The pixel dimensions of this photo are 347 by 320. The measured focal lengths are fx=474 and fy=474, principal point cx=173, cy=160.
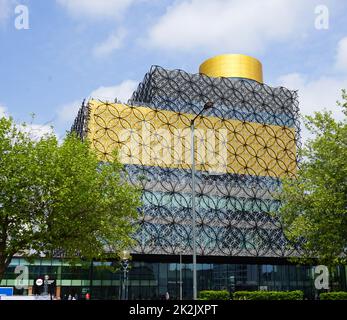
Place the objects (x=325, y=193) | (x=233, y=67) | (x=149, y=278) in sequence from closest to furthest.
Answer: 1. (x=325, y=193)
2. (x=149, y=278)
3. (x=233, y=67)

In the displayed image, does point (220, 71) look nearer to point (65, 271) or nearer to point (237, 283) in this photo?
point (237, 283)

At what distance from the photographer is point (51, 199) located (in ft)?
94.8

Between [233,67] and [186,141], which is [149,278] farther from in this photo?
[233,67]

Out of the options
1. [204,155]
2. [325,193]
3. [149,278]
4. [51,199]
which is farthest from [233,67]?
[51,199]

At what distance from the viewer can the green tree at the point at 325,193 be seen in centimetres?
3309

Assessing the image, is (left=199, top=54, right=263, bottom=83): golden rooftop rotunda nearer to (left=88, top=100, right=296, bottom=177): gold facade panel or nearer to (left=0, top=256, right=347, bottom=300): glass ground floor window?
(left=88, top=100, right=296, bottom=177): gold facade panel

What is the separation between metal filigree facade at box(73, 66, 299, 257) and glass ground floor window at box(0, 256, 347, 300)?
20.5 feet

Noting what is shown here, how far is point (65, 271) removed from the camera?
6650 centimetres

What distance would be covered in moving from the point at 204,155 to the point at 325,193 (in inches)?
1352

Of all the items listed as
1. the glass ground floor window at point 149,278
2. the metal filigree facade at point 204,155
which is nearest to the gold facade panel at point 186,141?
the metal filigree facade at point 204,155

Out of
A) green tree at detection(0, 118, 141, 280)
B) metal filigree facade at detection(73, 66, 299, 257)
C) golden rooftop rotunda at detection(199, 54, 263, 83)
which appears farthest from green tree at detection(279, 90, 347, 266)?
golden rooftop rotunda at detection(199, 54, 263, 83)

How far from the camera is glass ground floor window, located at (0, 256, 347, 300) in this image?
65125 millimetres
